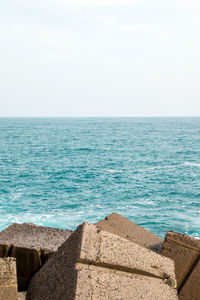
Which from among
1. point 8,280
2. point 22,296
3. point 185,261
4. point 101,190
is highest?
point 8,280

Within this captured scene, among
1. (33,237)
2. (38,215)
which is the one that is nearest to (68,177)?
(38,215)

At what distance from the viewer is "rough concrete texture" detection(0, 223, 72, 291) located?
3.78 metres

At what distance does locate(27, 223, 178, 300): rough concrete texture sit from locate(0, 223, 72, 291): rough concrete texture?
1.29 feet

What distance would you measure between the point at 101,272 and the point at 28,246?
1.33m

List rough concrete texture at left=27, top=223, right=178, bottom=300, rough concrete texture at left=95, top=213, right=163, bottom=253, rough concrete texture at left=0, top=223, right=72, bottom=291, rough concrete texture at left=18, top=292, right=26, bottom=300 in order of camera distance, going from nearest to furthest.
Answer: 1. rough concrete texture at left=27, top=223, right=178, bottom=300
2. rough concrete texture at left=18, top=292, right=26, bottom=300
3. rough concrete texture at left=0, top=223, right=72, bottom=291
4. rough concrete texture at left=95, top=213, right=163, bottom=253

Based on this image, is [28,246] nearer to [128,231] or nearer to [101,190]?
[128,231]

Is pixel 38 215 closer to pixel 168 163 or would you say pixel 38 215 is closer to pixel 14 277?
pixel 14 277

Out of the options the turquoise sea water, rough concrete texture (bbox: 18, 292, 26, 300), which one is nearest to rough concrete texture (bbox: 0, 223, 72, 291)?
rough concrete texture (bbox: 18, 292, 26, 300)

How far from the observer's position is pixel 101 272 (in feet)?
9.59

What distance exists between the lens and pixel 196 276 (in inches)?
143

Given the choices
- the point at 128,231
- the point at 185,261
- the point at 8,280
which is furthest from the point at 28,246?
the point at 128,231

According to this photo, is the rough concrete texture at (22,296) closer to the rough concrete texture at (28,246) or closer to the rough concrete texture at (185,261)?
the rough concrete texture at (28,246)

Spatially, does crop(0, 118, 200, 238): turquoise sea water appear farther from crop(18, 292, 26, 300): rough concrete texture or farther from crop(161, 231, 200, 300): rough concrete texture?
crop(18, 292, 26, 300): rough concrete texture

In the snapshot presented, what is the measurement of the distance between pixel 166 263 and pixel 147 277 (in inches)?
12.3
